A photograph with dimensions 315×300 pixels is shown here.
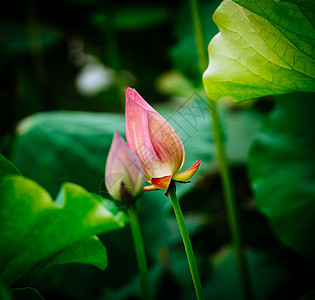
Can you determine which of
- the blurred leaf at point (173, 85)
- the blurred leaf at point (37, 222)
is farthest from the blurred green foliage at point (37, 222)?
the blurred leaf at point (173, 85)

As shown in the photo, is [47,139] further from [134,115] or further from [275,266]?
[275,266]

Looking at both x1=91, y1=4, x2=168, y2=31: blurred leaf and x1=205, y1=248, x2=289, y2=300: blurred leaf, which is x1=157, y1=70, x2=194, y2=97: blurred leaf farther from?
x1=205, y1=248, x2=289, y2=300: blurred leaf

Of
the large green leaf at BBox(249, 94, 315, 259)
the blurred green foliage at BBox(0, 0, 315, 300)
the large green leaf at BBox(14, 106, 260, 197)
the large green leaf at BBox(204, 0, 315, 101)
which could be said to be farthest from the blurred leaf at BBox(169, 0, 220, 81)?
the large green leaf at BBox(204, 0, 315, 101)

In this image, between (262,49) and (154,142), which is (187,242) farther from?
(262,49)

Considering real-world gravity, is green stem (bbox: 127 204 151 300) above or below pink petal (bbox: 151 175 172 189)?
below

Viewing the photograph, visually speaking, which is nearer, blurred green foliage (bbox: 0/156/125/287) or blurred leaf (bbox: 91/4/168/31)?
blurred green foliage (bbox: 0/156/125/287)

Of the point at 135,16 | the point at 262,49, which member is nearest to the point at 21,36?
the point at 135,16
